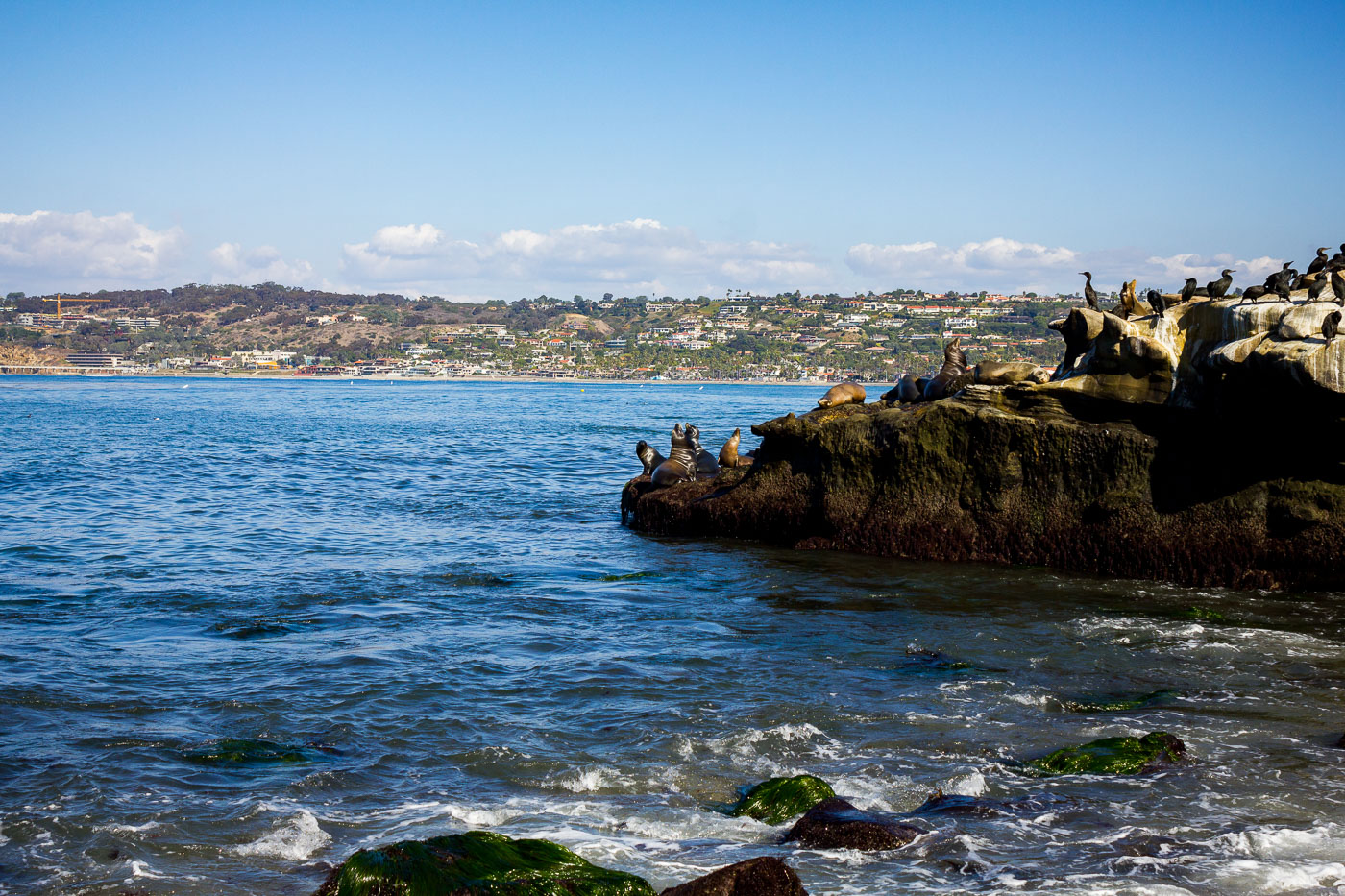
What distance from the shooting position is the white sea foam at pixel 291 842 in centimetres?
580

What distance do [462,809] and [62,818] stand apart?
2420 millimetres

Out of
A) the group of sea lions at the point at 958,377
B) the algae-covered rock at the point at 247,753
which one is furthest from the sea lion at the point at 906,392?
the algae-covered rock at the point at 247,753

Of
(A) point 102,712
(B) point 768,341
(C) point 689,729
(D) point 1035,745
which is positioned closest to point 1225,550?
(D) point 1035,745

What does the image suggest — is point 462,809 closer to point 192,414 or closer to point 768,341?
point 192,414

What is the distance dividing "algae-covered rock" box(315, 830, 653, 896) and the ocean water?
1.46ft

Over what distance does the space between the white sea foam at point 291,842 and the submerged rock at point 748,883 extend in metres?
2.30

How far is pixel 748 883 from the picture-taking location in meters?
4.68

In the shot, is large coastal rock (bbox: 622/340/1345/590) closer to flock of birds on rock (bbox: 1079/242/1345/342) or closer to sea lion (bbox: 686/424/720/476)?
flock of birds on rock (bbox: 1079/242/1345/342)

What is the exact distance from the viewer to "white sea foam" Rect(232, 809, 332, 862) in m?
5.80

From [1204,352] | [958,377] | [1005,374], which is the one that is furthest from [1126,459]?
[958,377]

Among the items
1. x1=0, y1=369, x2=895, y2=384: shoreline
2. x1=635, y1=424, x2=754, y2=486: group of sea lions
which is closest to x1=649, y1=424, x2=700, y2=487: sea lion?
x1=635, y1=424, x2=754, y2=486: group of sea lions

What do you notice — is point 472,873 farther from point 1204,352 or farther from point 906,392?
point 906,392

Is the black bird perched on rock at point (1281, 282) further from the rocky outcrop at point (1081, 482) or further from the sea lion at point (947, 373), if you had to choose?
the sea lion at point (947, 373)

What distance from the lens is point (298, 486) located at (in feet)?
82.2
